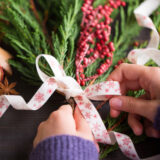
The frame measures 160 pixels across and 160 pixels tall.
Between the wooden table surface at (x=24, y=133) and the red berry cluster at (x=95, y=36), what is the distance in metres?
0.17

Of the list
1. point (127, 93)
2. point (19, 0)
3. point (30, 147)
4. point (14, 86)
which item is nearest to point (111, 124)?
point (127, 93)

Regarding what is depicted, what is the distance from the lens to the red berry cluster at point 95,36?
79 centimetres

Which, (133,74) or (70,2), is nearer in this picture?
(133,74)

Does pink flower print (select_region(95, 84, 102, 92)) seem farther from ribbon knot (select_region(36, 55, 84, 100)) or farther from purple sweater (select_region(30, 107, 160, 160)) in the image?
purple sweater (select_region(30, 107, 160, 160))

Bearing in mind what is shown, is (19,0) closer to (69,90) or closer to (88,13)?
(88,13)

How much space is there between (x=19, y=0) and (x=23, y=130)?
0.48 meters

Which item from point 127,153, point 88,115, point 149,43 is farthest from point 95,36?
point 127,153

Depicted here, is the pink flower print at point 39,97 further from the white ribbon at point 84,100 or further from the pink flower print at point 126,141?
the pink flower print at point 126,141

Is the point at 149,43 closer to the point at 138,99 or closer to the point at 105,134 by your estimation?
the point at 138,99

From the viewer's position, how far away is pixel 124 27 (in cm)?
95

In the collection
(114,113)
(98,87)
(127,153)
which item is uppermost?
(98,87)

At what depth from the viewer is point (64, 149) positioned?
0.59m

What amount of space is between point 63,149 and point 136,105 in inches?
10.3

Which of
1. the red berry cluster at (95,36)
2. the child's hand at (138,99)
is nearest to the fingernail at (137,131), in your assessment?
the child's hand at (138,99)
